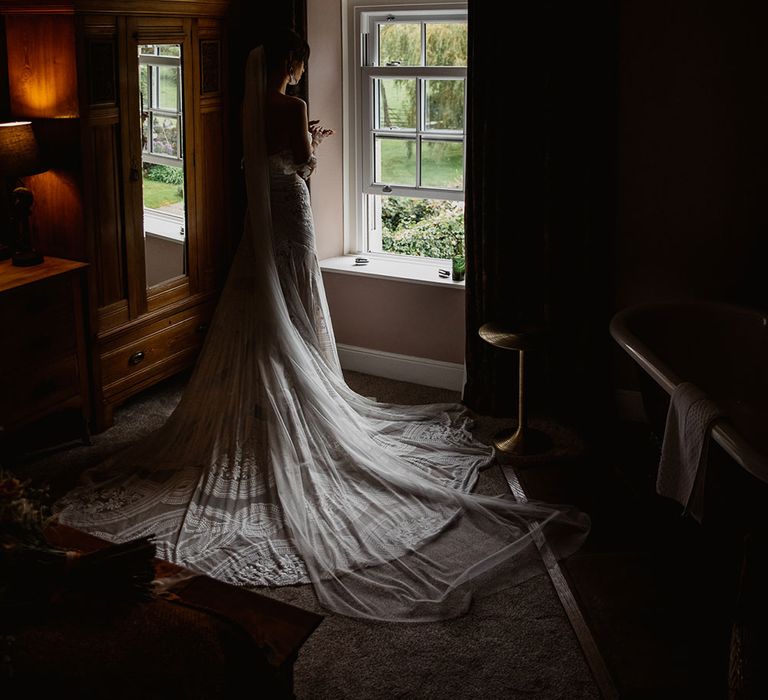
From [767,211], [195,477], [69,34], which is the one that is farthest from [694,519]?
[69,34]

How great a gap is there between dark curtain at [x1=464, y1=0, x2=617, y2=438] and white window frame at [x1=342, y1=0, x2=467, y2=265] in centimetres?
50

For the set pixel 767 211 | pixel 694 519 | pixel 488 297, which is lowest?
pixel 694 519

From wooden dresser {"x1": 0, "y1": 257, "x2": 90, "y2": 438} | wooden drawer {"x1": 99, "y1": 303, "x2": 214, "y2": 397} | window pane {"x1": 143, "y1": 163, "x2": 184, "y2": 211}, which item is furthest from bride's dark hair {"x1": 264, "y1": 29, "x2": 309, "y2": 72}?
wooden drawer {"x1": 99, "y1": 303, "x2": 214, "y2": 397}

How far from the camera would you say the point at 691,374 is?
4.43m

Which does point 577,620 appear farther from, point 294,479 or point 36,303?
point 36,303

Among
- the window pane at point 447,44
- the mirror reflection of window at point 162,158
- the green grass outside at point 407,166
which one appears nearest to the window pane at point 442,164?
the green grass outside at point 407,166

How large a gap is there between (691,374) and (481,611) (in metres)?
1.77

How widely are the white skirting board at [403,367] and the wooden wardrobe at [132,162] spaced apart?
0.86m

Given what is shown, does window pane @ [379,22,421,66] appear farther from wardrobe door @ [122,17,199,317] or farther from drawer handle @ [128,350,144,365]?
drawer handle @ [128,350,144,365]

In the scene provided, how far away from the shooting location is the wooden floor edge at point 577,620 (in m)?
2.90

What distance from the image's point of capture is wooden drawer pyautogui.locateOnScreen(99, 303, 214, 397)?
466cm

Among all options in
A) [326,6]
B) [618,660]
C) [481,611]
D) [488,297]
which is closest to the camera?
[618,660]

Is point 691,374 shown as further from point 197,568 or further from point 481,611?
point 197,568

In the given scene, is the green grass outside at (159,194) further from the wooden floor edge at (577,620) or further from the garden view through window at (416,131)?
the wooden floor edge at (577,620)
